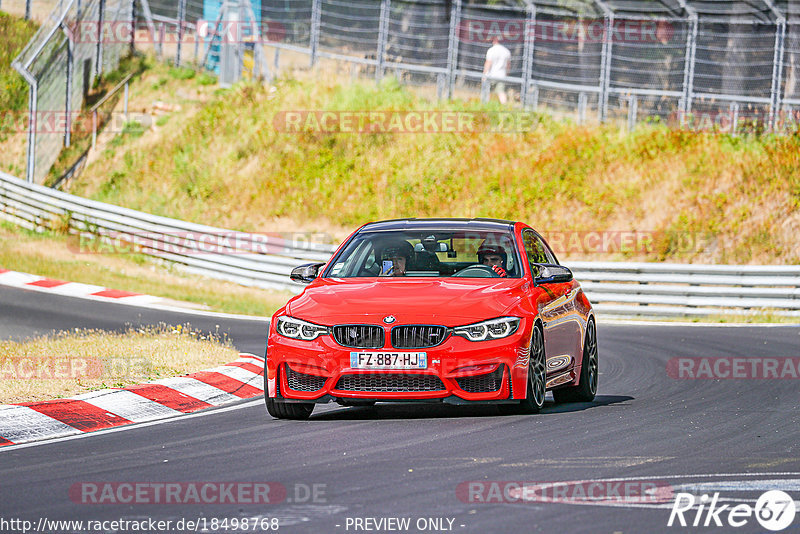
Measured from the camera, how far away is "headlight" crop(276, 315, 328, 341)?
895cm

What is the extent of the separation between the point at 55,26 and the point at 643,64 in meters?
13.9

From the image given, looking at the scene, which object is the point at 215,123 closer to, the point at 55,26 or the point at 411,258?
the point at 55,26

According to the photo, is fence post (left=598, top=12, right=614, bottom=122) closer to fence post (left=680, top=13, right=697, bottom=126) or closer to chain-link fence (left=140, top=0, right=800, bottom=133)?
chain-link fence (left=140, top=0, right=800, bottom=133)

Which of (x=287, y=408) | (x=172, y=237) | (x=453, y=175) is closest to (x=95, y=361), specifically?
(x=287, y=408)

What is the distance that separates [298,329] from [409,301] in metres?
0.81

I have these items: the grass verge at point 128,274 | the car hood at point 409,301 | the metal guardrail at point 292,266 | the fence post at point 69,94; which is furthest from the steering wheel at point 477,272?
the fence post at point 69,94

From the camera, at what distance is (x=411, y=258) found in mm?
10000

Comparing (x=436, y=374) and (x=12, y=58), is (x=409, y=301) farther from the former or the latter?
(x=12, y=58)

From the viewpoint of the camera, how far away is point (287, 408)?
30.5 feet

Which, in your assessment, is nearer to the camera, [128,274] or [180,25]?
[128,274]

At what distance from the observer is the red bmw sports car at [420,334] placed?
28.7 feet

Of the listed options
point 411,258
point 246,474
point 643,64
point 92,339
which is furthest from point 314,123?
point 246,474

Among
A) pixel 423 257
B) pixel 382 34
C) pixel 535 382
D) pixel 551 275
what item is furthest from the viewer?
pixel 382 34

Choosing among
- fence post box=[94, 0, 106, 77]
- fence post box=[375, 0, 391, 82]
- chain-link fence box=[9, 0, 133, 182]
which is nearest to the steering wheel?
fence post box=[375, 0, 391, 82]
